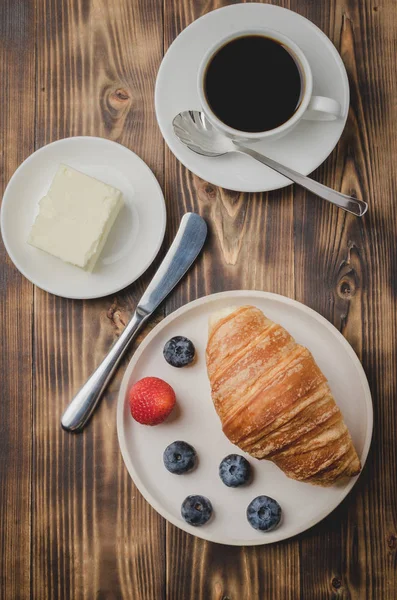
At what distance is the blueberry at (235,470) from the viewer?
1234 mm

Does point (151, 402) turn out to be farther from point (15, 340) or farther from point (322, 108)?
point (322, 108)

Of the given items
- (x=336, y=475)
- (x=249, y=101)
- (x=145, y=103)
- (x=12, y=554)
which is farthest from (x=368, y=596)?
(x=145, y=103)

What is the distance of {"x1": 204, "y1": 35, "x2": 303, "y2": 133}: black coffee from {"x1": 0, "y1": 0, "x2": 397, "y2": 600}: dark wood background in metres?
0.21

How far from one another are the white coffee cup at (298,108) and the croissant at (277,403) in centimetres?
37

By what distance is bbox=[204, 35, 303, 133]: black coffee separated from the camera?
117 cm

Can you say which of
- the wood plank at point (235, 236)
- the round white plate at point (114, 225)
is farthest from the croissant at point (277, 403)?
the round white plate at point (114, 225)

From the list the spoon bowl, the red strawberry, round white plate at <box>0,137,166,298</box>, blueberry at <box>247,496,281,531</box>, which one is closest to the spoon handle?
the spoon bowl

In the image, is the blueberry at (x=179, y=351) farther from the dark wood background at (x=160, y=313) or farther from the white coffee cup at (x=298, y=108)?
the white coffee cup at (x=298, y=108)

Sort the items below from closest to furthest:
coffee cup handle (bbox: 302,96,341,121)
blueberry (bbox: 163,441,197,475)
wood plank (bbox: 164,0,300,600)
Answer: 1. coffee cup handle (bbox: 302,96,341,121)
2. blueberry (bbox: 163,441,197,475)
3. wood plank (bbox: 164,0,300,600)

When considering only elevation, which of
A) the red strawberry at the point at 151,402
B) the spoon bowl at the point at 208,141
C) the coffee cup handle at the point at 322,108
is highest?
the coffee cup handle at the point at 322,108

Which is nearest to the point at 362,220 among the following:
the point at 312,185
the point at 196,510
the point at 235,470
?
the point at 312,185

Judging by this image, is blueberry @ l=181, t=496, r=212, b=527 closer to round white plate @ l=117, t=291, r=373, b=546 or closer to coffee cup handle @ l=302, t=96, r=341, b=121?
round white plate @ l=117, t=291, r=373, b=546

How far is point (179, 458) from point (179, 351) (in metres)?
0.23

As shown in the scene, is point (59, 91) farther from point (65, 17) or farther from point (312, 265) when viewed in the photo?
point (312, 265)
